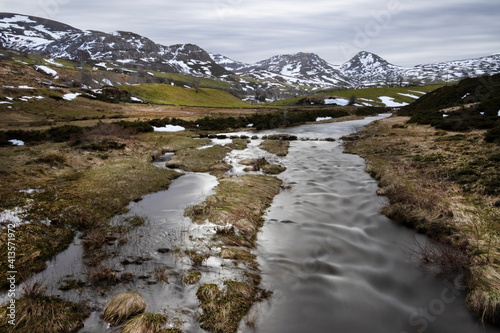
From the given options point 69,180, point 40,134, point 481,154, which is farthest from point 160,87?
point 481,154

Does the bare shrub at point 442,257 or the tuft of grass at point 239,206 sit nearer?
the bare shrub at point 442,257

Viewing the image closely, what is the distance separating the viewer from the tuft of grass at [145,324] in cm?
789

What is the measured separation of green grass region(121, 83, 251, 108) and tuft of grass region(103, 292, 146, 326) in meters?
121

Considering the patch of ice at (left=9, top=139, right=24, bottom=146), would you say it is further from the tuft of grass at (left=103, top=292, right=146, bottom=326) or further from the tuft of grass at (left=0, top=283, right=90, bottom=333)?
the tuft of grass at (left=103, top=292, right=146, bottom=326)

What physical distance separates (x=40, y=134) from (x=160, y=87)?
118 metres

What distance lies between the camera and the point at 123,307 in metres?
8.70

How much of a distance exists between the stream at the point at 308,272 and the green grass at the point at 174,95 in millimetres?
116471

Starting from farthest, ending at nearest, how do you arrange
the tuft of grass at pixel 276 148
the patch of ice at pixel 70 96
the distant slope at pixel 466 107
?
the patch of ice at pixel 70 96, the tuft of grass at pixel 276 148, the distant slope at pixel 466 107

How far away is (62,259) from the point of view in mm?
11500

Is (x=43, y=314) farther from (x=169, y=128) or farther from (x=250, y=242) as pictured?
(x=169, y=128)

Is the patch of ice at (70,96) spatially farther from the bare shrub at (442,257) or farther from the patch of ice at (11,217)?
the bare shrub at (442,257)

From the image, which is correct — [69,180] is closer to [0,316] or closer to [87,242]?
[87,242]

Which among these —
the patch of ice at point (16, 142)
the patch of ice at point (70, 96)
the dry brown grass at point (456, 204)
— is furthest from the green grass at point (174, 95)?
the dry brown grass at point (456, 204)

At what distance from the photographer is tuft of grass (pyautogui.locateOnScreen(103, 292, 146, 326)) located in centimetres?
849
